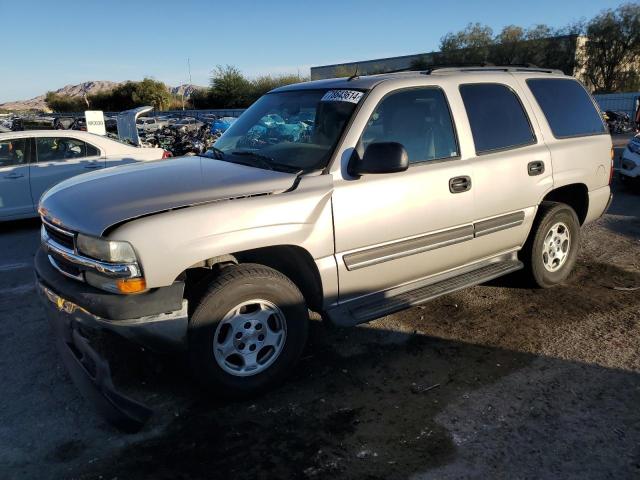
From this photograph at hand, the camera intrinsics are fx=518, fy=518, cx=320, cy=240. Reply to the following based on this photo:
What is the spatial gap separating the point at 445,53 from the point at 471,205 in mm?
54280

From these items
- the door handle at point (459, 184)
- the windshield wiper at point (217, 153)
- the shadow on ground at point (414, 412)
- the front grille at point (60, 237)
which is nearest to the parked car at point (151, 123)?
the windshield wiper at point (217, 153)

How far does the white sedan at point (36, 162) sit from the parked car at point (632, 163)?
904 cm

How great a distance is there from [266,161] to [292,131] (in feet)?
1.20

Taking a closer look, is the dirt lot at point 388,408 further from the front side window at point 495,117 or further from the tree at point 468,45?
the tree at point 468,45

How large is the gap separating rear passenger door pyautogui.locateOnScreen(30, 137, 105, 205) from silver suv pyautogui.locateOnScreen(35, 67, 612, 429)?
4.87 metres

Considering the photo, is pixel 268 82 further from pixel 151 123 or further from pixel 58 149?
pixel 58 149

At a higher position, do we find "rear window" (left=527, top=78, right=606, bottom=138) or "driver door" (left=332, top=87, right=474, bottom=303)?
"rear window" (left=527, top=78, right=606, bottom=138)

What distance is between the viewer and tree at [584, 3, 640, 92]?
43500 millimetres

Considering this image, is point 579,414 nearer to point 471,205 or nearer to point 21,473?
point 471,205

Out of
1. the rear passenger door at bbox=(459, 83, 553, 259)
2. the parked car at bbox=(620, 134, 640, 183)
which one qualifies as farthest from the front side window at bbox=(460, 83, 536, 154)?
the parked car at bbox=(620, 134, 640, 183)

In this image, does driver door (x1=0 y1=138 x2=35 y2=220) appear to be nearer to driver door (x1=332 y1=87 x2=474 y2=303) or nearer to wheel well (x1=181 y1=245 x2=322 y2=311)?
wheel well (x1=181 y1=245 x2=322 y2=311)

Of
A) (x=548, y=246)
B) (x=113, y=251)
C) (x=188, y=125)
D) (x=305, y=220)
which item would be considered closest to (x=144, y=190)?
(x=113, y=251)

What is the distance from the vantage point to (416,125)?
387 centimetres

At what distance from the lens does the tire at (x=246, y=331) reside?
3020 millimetres
